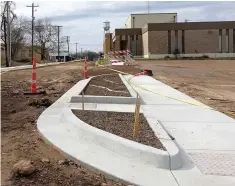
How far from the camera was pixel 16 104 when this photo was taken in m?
10.8

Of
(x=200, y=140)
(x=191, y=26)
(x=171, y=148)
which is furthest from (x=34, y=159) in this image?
(x=191, y=26)

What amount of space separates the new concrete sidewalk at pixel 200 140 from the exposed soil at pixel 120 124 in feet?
1.66

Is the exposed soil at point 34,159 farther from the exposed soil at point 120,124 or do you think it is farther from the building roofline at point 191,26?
the building roofline at point 191,26

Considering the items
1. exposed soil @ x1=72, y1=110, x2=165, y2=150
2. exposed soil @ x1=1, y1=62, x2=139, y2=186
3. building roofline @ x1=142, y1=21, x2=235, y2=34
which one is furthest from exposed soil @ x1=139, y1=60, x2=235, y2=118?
building roofline @ x1=142, y1=21, x2=235, y2=34

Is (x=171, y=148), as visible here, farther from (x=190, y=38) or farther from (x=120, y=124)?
(x=190, y=38)

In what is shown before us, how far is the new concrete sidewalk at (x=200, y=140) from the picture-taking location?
5207 millimetres

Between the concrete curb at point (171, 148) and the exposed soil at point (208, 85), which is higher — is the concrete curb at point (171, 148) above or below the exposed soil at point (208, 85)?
below

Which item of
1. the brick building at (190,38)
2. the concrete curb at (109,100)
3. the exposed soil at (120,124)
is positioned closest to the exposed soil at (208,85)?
the concrete curb at (109,100)

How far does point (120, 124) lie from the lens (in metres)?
7.57

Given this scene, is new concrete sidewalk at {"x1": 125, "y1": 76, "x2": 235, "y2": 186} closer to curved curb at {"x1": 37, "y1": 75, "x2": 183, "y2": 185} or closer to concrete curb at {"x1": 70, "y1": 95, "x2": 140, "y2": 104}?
curved curb at {"x1": 37, "y1": 75, "x2": 183, "y2": 185}

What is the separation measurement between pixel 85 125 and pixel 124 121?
4.24 ft

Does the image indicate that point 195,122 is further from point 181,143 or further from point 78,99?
point 78,99

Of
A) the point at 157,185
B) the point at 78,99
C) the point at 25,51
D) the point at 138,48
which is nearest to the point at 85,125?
the point at 157,185

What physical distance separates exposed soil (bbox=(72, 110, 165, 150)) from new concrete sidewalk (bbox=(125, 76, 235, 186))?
0.51 metres
